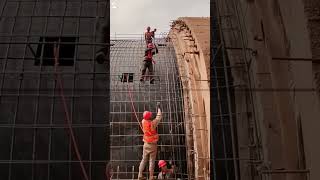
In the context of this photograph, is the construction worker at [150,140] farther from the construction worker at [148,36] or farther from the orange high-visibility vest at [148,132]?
the construction worker at [148,36]

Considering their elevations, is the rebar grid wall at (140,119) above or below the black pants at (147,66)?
below

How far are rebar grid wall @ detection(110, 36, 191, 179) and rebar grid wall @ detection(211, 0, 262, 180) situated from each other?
4925mm

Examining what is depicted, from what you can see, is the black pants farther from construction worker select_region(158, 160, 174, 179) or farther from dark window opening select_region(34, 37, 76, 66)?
dark window opening select_region(34, 37, 76, 66)

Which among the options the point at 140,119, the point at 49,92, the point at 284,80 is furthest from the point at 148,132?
the point at 284,80

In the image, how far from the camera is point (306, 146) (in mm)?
4223

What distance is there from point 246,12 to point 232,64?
1.40 m

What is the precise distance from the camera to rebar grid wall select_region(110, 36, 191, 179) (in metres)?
14.4

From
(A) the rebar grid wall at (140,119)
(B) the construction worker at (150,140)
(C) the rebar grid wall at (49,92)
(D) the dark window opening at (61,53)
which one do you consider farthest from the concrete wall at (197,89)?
(D) the dark window opening at (61,53)

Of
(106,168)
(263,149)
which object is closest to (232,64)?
(263,149)

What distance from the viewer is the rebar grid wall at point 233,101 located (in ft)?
21.4

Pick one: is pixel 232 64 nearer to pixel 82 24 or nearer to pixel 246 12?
pixel 246 12

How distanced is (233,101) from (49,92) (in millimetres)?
4559

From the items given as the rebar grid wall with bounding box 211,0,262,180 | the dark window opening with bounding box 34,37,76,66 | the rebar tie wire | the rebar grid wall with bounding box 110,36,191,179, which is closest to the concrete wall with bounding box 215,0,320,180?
the rebar grid wall with bounding box 211,0,262,180

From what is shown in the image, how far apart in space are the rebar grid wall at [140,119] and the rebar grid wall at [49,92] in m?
4.00
